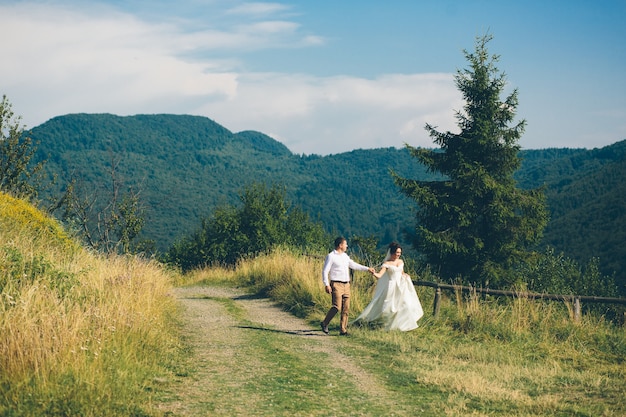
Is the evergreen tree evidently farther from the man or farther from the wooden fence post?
the man

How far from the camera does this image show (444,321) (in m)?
12.8

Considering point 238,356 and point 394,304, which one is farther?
point 394,304

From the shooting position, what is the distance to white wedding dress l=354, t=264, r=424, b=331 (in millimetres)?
12172

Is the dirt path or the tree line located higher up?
the tree line

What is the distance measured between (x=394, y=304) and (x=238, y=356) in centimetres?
393

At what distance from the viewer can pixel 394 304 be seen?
1222 cm

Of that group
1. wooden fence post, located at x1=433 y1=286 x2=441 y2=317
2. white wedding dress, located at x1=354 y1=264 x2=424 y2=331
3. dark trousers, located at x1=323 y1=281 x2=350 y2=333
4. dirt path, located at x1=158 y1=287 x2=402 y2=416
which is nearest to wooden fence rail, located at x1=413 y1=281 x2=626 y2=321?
wooden fence post, located at x1=433 y1=286 x2=441 y2=317

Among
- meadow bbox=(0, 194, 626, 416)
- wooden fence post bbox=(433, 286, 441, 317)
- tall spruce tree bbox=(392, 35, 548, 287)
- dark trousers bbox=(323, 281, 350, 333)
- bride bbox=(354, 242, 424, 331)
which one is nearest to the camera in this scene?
meadow bbox=(0, 194, 626, 416)

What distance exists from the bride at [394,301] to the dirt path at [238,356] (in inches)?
50.2

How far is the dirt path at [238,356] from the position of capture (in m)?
6.96

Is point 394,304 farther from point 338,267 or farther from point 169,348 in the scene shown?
point 169,348

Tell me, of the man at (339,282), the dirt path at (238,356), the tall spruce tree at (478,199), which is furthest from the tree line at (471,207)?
the man at (339,282)

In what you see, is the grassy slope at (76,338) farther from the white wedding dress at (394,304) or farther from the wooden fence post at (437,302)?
the wooden fence post at (437,302)

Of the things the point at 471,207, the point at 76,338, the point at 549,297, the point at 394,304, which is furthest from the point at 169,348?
the point at 471,207
